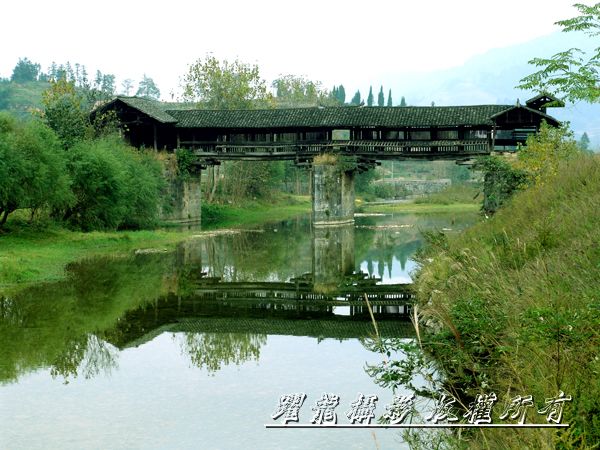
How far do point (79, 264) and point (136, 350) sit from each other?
450 inches

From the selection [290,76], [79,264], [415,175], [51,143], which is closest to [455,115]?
[51,143]

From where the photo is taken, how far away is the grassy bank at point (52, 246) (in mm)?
20688

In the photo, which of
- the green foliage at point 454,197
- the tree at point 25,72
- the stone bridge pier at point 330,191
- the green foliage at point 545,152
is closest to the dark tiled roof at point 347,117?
the stone bridge pier at point 330,191

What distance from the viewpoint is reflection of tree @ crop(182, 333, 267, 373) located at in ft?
41.6

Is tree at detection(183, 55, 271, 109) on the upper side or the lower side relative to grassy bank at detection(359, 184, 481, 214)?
upper

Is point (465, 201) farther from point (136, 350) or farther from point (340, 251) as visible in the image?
point (136, 350)

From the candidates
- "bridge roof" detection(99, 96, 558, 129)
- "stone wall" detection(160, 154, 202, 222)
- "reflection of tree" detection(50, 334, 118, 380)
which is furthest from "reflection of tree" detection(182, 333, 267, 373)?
"stone wall" detection(160, 154, 202, 222)

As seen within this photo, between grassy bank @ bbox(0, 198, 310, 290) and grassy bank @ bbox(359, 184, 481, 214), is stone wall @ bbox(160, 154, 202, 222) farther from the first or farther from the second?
grassy bank @ bbox(359, 184, 481, 214)

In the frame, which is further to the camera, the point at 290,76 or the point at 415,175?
the point at 415,175

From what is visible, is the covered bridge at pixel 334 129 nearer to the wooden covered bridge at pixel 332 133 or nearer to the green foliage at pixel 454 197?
the wooden covered bridge at pixel 332 133

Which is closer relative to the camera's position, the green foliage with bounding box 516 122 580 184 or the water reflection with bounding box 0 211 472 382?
the water reflection with bounding box 0 211 472 382

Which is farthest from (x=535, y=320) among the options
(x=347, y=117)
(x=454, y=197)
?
(x=454, y=197)

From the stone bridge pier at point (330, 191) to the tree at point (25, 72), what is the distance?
340 feet

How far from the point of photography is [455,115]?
3981 centimetres
